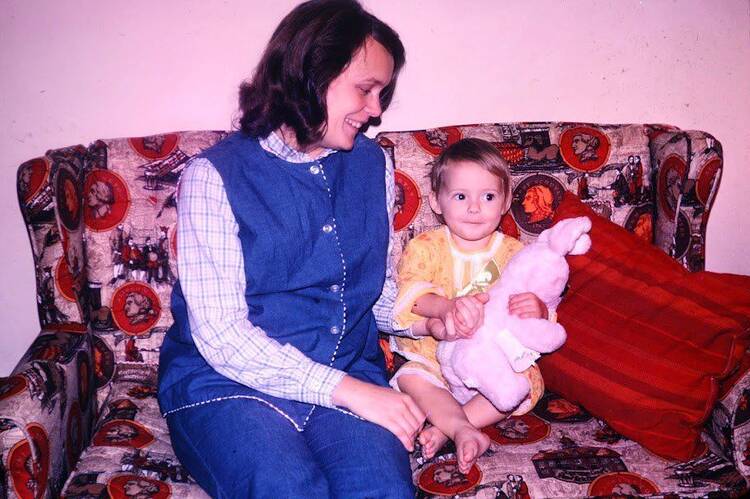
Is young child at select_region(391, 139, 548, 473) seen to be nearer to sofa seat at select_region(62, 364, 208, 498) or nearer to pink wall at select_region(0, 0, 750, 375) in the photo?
pink wall at select_region(0, 0, 750, 375)

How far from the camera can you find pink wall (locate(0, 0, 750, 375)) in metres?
1.90

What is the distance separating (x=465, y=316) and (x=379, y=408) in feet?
1.05

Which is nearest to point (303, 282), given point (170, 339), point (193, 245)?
point (193, 245)

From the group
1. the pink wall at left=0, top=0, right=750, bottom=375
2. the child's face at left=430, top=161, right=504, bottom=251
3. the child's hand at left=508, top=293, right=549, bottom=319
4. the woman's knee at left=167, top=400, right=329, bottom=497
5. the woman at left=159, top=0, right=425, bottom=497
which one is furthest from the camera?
the pink wall at left=0, top=0, right=750, bottom=375

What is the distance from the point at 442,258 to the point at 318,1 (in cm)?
74

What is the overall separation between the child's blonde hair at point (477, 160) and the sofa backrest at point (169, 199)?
0.32 ft

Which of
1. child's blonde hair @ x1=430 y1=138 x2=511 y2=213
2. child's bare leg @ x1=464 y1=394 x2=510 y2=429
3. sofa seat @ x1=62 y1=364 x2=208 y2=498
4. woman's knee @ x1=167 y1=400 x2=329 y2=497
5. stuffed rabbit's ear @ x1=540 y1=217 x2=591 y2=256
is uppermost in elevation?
child's blonde hair @ x1=430 y1=138 x2=511 y2=213

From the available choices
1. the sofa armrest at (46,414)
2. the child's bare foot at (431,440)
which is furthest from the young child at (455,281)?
the sofa armrest at (46,414)

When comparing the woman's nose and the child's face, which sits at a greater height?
the woman's nose

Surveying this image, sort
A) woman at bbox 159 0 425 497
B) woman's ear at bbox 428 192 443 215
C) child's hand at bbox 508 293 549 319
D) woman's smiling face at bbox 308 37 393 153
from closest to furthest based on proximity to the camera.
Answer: woman at bbox 159 0 425 497 < woman's smiling face at bbox 308 37 393 153 < child's hand at bbox 508 293 549 319 < woman's ear at bbox 428 192 443 215

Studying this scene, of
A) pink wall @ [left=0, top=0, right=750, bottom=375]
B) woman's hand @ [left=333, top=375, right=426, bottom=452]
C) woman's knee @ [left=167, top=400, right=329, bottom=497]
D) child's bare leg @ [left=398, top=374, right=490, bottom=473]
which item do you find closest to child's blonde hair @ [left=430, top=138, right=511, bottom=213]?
pink wall @ [left=0, top=0, right=750, bottom=375]

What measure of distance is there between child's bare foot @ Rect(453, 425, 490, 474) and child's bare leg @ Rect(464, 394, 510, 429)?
0.09 metres

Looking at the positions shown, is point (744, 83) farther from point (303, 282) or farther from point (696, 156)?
point (303, 282)

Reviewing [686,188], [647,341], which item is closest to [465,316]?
[647,341]
